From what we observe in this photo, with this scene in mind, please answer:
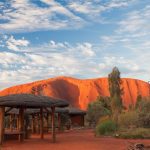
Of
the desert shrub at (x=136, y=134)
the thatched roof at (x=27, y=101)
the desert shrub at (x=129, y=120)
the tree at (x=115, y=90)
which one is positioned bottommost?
the desert shrub at (x=136, y=134)

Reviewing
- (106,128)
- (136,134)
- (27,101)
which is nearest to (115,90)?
(106,128)

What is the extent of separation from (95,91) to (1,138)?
83635 mm

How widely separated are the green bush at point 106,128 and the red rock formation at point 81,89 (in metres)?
66.2

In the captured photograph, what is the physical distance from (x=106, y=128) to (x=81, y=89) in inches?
3093

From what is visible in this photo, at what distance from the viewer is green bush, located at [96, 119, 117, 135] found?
27.5m

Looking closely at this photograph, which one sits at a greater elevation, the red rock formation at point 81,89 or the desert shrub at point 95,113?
the red rock formation at point 81,89

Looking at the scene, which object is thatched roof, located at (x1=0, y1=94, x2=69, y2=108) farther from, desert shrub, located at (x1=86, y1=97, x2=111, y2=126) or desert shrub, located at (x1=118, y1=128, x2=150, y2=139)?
desert shrub, located at (x1=86, y1=97, x2=111, y2=126)

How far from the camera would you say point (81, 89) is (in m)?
106

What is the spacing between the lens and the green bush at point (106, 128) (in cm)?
2748

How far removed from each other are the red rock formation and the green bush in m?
66.2

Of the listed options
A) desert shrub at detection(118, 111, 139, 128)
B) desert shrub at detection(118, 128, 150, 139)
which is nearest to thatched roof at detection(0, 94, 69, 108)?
desert shrub at detection(118, 128, 150, 139)

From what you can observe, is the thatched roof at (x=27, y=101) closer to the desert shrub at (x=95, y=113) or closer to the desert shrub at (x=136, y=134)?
the desert shrub at (x=136, y=134)

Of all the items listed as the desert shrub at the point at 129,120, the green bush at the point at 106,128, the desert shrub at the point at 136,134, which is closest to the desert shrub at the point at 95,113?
the desert shrub at the point at 129,120

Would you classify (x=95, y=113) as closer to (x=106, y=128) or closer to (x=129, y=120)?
(x=129, y=120)
